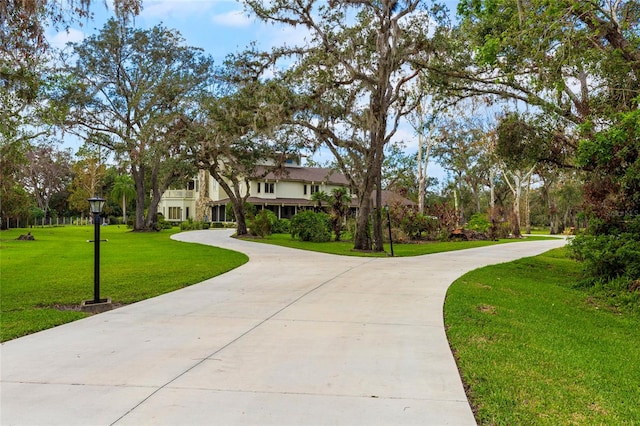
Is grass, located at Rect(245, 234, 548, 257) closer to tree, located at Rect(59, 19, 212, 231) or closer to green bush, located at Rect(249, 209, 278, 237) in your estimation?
green bush, located at Rect(249, 209, 278, 237)

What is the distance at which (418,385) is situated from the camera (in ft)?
12.2

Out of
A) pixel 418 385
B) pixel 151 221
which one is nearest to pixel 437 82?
pixel 418 385

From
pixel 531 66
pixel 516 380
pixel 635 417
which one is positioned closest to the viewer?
pixel 635 417

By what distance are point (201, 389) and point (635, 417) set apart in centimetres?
319

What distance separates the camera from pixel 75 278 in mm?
9945

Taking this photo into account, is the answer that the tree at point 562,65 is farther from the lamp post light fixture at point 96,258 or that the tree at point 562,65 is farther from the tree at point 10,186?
the tree at point 10,186

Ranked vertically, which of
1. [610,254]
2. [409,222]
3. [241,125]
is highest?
[241,125]

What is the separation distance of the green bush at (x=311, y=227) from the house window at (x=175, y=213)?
2710cm

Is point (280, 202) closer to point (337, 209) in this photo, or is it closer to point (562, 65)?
point (337, 209)

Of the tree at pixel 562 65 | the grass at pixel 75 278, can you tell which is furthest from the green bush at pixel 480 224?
the grass at pixel 75 278

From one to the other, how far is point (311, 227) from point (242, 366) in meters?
18.6

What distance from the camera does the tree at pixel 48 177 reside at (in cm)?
5009

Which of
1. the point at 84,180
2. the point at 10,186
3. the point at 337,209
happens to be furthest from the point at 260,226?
the point at 84,180

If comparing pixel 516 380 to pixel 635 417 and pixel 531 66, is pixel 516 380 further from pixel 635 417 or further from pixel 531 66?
pixel 531 66
